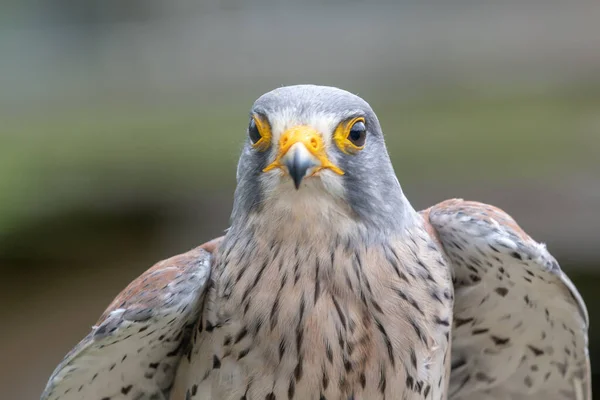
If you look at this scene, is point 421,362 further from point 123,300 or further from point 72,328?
point 72,328

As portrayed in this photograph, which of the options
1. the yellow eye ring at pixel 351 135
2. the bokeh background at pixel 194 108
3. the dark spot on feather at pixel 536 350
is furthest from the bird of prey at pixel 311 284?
the bokeh background at pixel 194 108

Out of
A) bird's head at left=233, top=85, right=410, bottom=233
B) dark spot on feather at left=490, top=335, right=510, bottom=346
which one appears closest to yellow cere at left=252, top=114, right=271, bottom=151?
bird's head at left=233, top=85, right=410, bottom=233

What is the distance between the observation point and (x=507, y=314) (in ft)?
7.91

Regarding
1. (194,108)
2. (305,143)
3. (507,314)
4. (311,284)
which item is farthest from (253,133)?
(194,108)

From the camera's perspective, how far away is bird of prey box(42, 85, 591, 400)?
6.38ft

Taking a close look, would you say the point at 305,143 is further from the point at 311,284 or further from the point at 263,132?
the point at 311,284

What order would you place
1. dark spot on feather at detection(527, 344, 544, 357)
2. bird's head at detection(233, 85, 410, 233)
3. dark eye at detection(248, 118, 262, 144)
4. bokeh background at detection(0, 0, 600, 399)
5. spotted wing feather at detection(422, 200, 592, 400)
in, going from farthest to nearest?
bokeh background at detection(0, 0, 600, 399) < dark spot on feather at detection(527, 344, 544, 357) < spotted wing feather at detection(422, 200, 592, 400) < dark eye at detection(248, 118, 262, 144) < bird's head at detection(233, 85, 410, 233)

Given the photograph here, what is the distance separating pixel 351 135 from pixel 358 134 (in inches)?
1.0

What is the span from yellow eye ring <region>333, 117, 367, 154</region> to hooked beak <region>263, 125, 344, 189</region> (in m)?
0.06

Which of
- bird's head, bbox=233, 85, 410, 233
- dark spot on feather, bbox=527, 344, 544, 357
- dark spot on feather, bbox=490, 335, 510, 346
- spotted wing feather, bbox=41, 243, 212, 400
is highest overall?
bird's head, bbox=233, 85, 410, 233

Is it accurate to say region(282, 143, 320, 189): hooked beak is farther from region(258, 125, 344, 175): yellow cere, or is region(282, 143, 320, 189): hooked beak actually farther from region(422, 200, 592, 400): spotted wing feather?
region(422, 200, 592, 400): spotted wing feather

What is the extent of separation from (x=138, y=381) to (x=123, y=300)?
1.14 feet

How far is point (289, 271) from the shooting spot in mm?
1996

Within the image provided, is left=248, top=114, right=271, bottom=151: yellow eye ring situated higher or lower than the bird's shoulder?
higher
